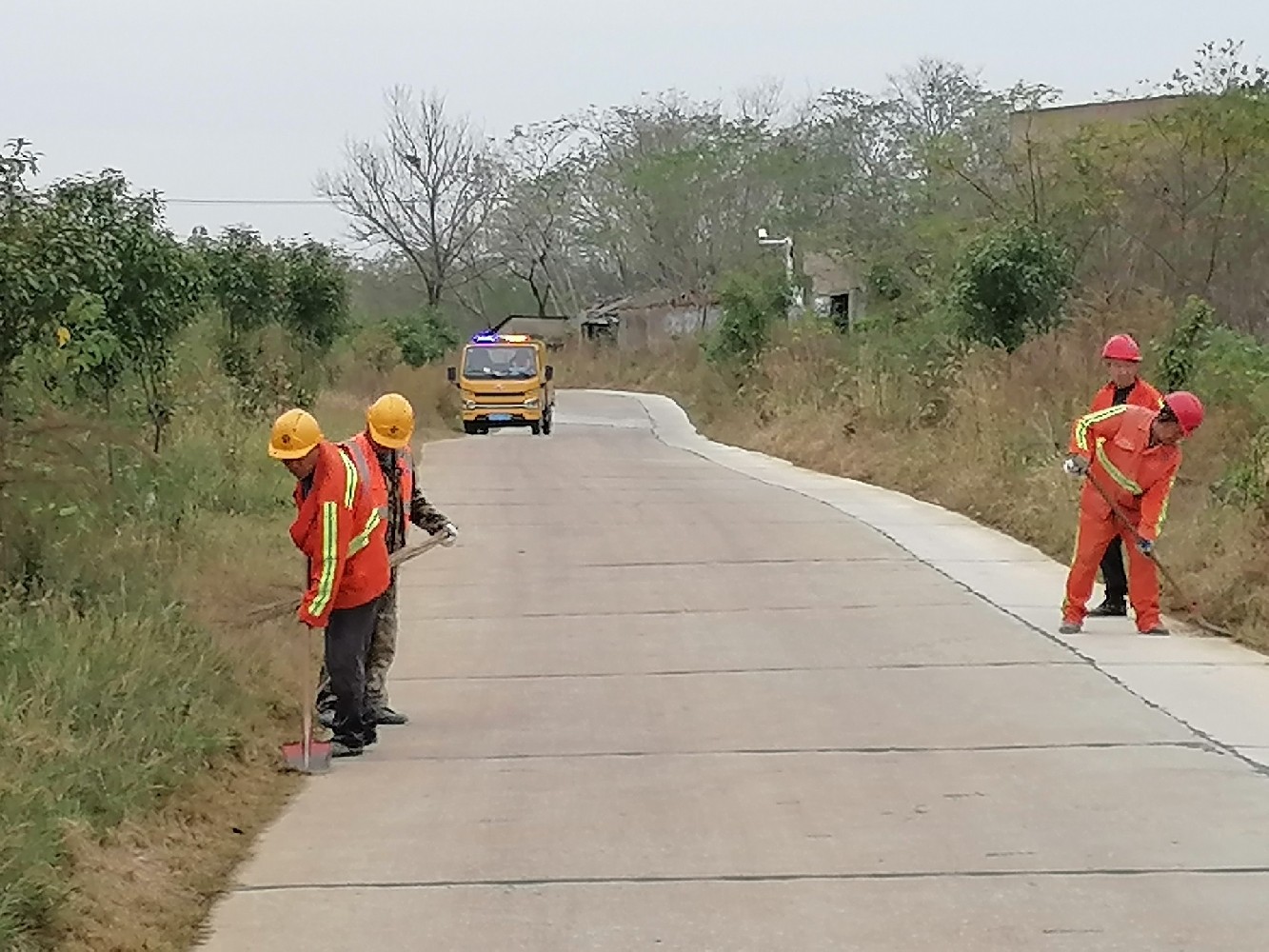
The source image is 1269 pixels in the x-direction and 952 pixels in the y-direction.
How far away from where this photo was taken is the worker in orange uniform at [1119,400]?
11375 millimetres

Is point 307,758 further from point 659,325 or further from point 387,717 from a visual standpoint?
point 659,325

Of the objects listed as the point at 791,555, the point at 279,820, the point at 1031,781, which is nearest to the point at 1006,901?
the point at 1031,781

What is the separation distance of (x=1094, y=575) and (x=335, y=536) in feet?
16.8

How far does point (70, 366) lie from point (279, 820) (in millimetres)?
4605

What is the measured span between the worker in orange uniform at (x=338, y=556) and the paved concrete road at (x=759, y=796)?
33 cm

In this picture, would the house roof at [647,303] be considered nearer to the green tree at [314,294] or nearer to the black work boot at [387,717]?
the green tree at [314,294]

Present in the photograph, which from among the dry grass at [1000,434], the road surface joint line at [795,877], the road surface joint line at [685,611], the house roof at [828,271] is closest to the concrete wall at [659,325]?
the house roof at [828,271]

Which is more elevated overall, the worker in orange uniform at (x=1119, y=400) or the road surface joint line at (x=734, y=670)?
the worker in orange uniform at (x=1119, y=400)

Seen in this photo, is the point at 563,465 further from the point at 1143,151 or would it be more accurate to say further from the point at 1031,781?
the point at 1031,781

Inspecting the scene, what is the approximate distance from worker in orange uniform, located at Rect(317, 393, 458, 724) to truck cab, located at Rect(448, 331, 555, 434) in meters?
30.3

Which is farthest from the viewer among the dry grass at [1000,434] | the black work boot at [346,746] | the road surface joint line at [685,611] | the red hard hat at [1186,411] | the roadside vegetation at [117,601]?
the dry grass at [1000,434]

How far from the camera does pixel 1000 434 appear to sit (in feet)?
65.7

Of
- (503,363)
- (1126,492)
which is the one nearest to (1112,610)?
(1126,492)

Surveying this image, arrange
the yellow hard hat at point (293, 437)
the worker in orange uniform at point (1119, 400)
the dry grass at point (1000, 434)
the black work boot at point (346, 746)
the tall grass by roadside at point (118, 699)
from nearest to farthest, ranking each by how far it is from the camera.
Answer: the tall grass by roadside at point (118, 699) → the yellow hard hat at point (293, 437) → the black work boot at point (346, 746) → the worker in orange uniform at point (1119, 400) → the dry grass at point (1000, 434)
